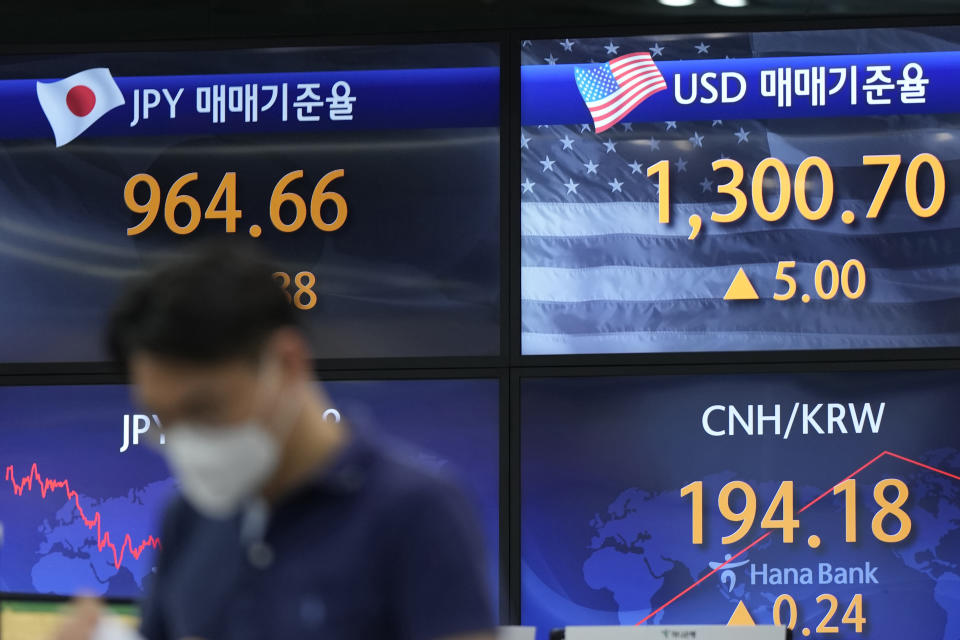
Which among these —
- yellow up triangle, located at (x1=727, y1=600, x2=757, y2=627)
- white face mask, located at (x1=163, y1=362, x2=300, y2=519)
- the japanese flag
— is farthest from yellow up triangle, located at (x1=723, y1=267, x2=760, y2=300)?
white face mask, located at (x1=163, y1=362, x2=300, y2=519)

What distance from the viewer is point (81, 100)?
4543 millimetres

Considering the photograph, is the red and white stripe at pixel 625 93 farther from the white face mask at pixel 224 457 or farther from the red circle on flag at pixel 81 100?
the white face mask at pixel 224 457

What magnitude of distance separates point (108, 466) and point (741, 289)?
2.05 m

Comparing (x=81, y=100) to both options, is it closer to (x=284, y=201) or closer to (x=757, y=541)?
(x=284, y=201)

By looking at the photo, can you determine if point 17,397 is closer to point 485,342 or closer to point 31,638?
point 485,342

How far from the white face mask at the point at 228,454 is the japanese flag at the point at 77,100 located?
3.59 m

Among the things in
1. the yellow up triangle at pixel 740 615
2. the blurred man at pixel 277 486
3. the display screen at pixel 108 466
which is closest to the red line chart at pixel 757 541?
the yellow up triangle at pixel 740 615

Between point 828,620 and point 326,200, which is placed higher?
point 326,200

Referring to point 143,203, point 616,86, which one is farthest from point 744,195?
point 143,203

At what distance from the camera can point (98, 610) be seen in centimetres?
120

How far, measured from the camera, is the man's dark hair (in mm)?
1072

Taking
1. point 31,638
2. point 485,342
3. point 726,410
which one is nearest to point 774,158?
point 726,410

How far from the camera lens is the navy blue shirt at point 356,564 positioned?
3.59ft

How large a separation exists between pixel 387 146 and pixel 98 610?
332 centimetres
